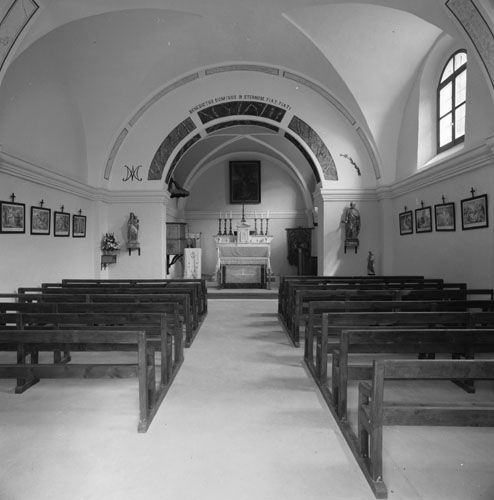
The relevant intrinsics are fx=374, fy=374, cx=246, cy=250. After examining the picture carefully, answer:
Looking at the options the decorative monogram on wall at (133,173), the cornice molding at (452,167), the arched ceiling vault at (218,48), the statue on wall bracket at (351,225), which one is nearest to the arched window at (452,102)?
the arched ceiling vault at (218,48)

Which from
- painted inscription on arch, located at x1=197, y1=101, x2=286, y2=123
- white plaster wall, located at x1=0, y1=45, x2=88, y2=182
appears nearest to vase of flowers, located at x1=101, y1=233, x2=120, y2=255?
white plaster wall, located at x1=0, y1=45, x2=88, y2=182

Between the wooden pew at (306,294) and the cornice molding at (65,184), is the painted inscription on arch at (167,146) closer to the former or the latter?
the cornice molding at (65,184)

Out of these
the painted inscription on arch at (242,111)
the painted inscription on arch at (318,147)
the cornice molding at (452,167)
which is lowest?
the cornice molding at (452,167)

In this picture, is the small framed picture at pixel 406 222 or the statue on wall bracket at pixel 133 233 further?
the statue on wall bracket at pixel 133 233

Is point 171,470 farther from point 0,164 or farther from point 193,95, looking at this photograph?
point 193,95

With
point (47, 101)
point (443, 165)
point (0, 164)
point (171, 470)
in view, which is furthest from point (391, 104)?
point (171, 470)

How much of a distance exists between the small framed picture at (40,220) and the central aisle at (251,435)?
5220 millimetres

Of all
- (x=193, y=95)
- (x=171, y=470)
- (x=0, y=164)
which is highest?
(x=193, y=95)

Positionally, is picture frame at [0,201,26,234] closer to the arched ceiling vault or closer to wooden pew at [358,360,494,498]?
the arched ceiling vault

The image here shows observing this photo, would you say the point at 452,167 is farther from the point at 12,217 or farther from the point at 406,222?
the point at 12,217

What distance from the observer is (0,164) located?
7.18 m

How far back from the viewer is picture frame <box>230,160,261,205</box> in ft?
59.3

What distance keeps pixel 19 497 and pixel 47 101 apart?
362 inches

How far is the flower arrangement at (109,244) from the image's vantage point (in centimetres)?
1159
